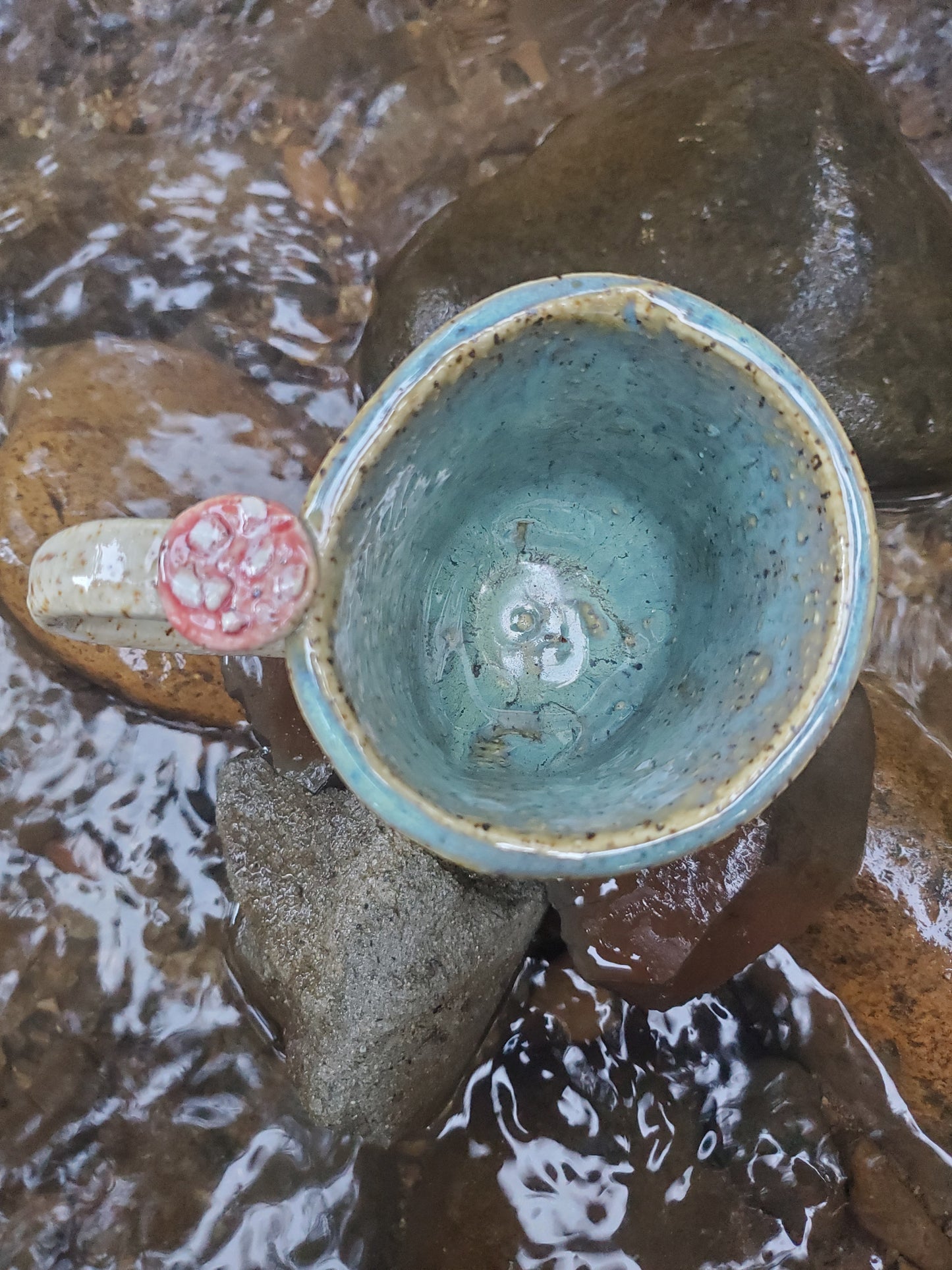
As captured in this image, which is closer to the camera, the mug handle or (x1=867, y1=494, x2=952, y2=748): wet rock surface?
the mug handle

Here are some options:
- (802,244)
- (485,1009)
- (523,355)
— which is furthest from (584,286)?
(485,1009)

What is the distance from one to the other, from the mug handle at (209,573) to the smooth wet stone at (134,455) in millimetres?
819

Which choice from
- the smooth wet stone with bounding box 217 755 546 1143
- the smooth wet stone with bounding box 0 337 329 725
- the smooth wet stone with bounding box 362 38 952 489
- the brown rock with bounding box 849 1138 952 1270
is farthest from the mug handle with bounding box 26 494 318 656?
the brown rock with bounding box 849 1138 952 1270

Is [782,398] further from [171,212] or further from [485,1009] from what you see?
[171,212]

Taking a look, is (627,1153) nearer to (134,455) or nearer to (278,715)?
(278,715)

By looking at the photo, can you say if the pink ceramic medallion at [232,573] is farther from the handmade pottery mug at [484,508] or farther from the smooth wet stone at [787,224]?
the smooth wet stone at [787,224]

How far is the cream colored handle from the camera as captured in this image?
0.86 m

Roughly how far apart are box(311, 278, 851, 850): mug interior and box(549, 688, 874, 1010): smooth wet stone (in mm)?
349

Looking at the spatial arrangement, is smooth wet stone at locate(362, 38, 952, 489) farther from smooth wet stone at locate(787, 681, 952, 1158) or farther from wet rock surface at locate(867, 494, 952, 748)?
smooth wet stone at locate(787, 681, 952, 1158)

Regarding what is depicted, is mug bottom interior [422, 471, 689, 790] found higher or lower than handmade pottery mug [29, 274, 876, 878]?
lower

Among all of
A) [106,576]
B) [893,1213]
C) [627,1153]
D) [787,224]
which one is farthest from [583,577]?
[893,1213]

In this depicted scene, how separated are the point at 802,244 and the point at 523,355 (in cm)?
79

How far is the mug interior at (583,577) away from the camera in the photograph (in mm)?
906

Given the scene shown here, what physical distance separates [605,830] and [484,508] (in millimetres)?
A: 638
